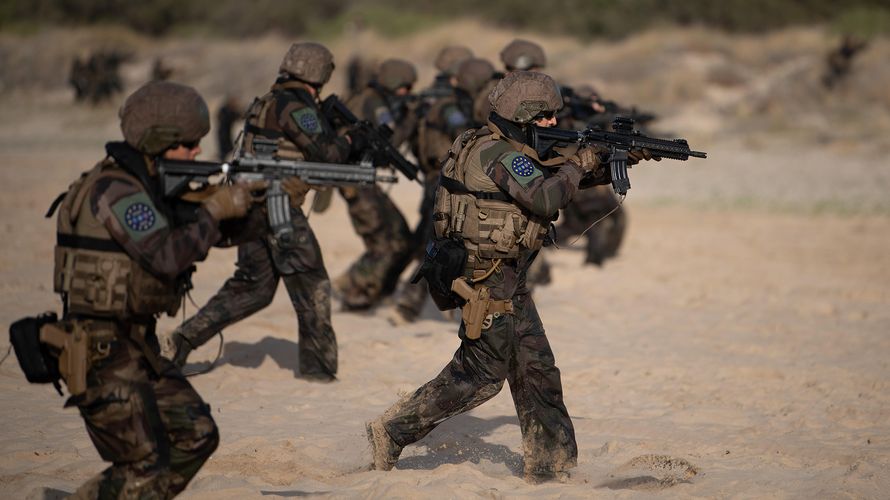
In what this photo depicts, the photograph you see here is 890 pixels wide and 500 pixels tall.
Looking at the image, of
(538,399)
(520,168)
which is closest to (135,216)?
(520,168)

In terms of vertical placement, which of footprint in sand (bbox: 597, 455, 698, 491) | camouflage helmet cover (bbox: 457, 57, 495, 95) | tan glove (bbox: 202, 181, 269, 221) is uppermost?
camouflage helmet cover (bbox: 457, 57, 495, 95)

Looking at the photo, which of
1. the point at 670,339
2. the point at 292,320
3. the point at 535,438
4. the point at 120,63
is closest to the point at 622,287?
the point at 670,339

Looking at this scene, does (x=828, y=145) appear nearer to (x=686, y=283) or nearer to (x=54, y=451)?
(x=686, y=283)

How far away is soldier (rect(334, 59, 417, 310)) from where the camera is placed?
32.1 feet

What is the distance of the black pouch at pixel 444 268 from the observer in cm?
562

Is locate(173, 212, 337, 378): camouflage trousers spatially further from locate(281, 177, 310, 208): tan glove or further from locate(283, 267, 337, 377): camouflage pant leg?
locate(281, 177, 310, 208): tan glove

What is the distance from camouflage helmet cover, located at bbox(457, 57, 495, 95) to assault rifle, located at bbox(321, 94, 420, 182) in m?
1.31

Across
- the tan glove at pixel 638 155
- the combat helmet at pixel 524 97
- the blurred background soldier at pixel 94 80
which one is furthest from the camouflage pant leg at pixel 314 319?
the blurred background soldier at pixel 94 80

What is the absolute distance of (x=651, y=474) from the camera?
19.9 feet

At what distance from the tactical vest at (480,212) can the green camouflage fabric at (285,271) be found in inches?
73.9

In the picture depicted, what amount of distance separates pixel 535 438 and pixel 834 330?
552 centimetres

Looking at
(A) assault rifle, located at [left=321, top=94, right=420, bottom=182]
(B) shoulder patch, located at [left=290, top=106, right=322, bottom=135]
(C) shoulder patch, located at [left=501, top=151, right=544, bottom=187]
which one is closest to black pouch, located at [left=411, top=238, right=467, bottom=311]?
(C) shoulder patch, located at [left=501, top=151, right=544, bottom=187]

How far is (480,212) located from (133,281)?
177 centimetres

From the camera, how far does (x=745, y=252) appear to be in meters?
14.6
